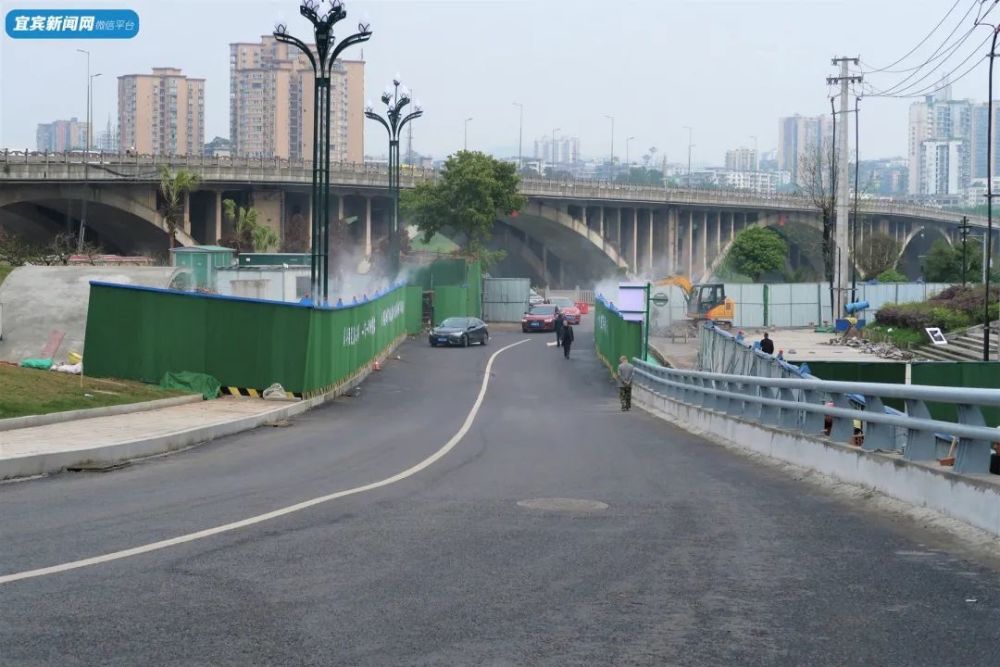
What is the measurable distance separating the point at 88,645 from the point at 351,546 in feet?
9.65

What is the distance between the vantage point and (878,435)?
40.1 feet

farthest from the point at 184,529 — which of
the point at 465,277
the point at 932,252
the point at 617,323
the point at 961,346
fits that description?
the point at 932,252

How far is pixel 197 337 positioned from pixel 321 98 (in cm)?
873

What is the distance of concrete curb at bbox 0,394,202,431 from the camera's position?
60.2 ft

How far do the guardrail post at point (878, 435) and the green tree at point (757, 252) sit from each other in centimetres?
11133

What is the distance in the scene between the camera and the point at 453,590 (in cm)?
739

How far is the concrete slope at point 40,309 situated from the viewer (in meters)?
30.0

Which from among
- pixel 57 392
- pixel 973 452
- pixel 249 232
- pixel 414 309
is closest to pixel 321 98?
pixel 57 392

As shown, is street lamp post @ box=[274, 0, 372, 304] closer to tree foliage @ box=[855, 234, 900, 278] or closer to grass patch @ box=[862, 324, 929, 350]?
grass patch @ box=[862, 324, 929, 350]

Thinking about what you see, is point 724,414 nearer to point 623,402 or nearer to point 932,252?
point 623,402

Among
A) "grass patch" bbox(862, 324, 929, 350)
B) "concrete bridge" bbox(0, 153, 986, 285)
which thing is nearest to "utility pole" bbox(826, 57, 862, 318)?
"grass patch" bbox(862, 324, 929, 350)

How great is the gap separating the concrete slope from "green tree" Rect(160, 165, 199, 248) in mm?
49485

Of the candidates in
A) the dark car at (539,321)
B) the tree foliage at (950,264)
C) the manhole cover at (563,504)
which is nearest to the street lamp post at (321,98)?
the manhole cover at (563,504)

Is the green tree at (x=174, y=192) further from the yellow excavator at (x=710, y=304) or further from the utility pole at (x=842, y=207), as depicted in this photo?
the utility pole at (x=842, y=207)
